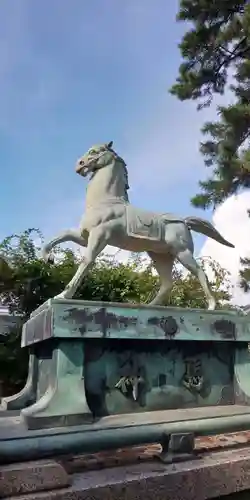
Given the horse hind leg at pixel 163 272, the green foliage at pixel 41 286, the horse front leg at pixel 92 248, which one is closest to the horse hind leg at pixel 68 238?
the horse front leg at pixel 92 248

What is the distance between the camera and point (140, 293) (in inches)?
313

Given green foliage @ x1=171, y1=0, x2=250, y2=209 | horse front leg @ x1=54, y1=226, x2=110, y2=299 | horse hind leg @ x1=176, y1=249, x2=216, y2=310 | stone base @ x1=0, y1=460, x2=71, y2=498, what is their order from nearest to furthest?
stone base @ x1=0, y1=460, x2=71, y2=498
horse front leg @ x1=54, y1=226, x2=110, y2=299
horse hind leg @ x1=176, y1=249, x2=216, y2=310
green foliage @ x1=171, y1=0, x2=250, y2=209

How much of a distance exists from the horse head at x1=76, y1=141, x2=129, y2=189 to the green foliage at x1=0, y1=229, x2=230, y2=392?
2910mm

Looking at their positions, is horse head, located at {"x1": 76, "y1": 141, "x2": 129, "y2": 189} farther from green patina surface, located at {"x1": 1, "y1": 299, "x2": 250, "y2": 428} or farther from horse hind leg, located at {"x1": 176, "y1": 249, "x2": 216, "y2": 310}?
green patina surface, located at {"x1": 1, "y1": 299, "x2": 250, "y2": 428}

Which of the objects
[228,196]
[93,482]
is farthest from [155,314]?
[228,196]

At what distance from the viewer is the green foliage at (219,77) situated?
6.56m

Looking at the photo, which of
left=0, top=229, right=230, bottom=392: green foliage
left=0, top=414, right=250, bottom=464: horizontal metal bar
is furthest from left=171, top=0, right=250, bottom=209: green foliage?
left=0, top=414, right=250, bottom=464: horizontal metal bar

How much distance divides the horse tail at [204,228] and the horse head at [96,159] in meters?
0.64

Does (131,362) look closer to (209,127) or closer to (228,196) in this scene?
(228,196)

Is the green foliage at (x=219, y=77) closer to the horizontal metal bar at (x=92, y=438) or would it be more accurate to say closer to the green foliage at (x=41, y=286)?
the green foliage at (x=41, y=286)

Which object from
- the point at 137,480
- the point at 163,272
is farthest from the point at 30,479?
the point at 163,272

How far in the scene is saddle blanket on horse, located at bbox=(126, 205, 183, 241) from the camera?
330 cm

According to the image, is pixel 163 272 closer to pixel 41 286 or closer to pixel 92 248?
pixel 92 248

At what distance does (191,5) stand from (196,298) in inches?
210
